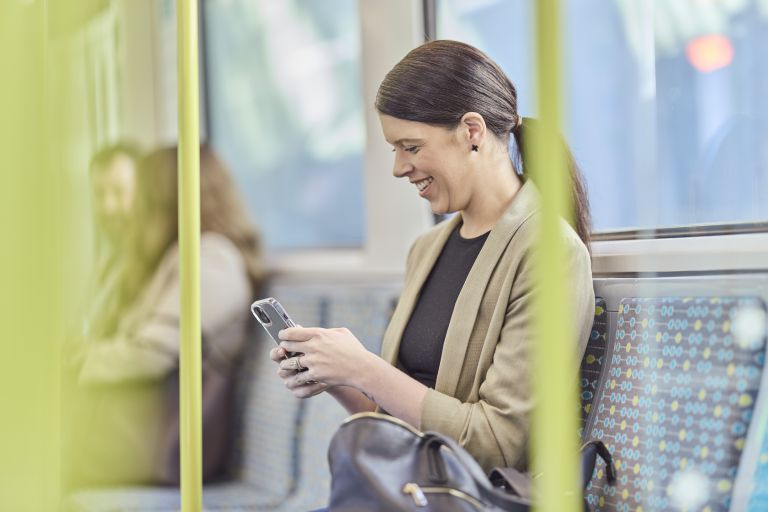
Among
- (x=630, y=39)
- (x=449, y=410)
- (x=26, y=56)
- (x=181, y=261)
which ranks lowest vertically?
(x=449, y=410)

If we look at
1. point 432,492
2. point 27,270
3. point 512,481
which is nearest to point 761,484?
point 512,481

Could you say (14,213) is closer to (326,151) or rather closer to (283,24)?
(326,151)

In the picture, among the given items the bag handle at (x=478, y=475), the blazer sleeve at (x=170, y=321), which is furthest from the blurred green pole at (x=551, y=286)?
the blazer sleeve at (x=170, y=321)

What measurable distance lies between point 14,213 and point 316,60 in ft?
8.14

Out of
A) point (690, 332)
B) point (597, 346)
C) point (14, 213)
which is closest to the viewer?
point (14, 213)

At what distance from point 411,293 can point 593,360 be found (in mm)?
341

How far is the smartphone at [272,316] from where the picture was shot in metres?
1.63

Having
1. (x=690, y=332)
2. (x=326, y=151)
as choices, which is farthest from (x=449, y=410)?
(x=326, y=151)

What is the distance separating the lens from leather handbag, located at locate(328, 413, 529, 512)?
1.28 meters

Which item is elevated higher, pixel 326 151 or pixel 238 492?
pixel 326 151

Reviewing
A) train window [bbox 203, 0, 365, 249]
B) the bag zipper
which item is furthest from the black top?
train window [bbox 203, 0, 365, 249]

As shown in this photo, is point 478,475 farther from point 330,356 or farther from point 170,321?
point 170,321

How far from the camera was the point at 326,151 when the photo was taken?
3.57 meters

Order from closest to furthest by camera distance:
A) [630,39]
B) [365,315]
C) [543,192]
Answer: [543,192] < [630,39] < [365,315]
